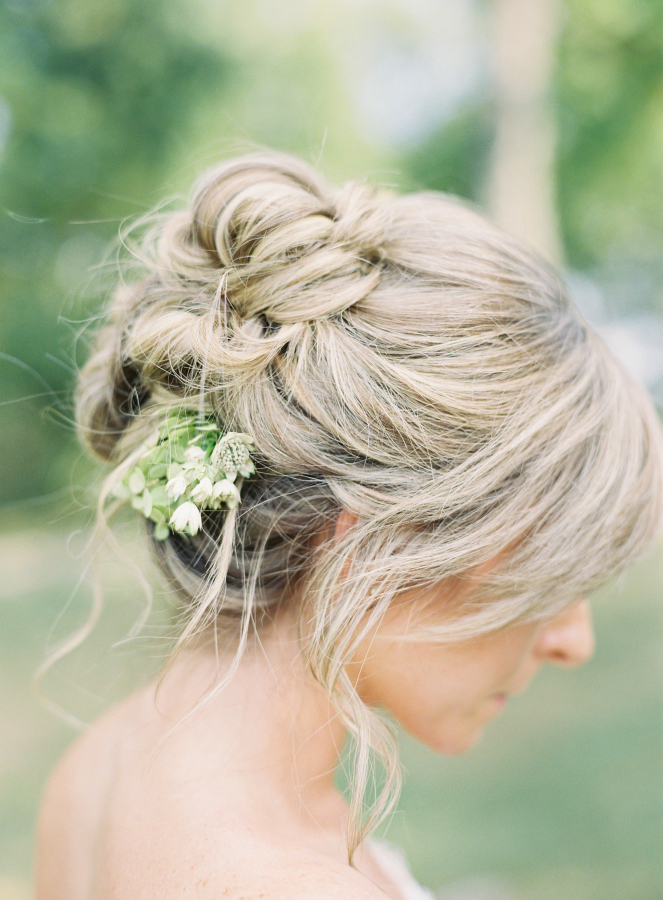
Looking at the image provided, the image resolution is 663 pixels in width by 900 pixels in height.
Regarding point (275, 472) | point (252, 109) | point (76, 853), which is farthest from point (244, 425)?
point (252, 109)

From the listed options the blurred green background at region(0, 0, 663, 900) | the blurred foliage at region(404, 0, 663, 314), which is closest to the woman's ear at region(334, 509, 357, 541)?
the blurred green background at region(0, 0, 663, 900)

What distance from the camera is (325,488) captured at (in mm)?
1393

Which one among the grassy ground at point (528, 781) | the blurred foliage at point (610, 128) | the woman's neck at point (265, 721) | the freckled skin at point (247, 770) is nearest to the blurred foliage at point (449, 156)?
the blurred foliage at point (610, 128)

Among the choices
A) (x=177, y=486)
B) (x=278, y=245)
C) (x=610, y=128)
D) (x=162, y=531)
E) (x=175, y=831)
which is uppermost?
(x=610, y=128)

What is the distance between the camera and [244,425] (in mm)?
1377

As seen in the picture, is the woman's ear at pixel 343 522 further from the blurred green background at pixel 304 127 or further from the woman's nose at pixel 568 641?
the blurred green background at pixel 304 127

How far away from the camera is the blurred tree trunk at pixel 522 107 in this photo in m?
10.4

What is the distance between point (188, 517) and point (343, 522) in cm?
30

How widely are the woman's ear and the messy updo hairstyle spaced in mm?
15

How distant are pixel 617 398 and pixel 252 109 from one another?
454 inches

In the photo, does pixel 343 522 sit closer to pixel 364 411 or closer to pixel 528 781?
pixel 364 411

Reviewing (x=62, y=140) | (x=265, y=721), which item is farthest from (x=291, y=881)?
(x=62, y=140)

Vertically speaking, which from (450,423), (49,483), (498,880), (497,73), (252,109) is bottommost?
(49,483)

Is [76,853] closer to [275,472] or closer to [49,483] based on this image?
[275,472]
